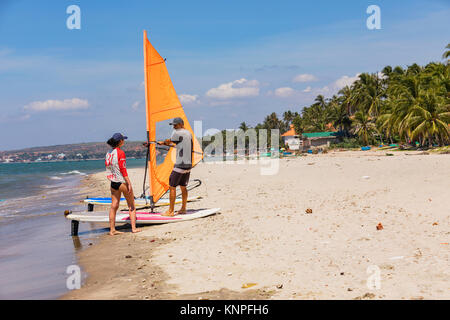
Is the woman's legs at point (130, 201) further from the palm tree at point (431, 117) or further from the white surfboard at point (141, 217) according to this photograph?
the palm tree at point (431, 117)

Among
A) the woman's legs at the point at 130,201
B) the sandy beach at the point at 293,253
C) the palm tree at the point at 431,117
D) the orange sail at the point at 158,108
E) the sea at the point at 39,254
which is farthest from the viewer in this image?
the palm tree at the point at 431,117

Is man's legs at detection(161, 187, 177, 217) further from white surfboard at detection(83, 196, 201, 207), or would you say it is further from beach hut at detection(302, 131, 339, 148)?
beach hut at detection(302, 131, 339, 148)

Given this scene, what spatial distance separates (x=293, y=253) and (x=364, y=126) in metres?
55.8

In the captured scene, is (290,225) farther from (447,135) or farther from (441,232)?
(447,135)

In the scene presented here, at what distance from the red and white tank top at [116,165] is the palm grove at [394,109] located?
3337cm

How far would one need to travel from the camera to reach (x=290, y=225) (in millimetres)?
7582

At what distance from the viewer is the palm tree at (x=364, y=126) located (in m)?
57.5

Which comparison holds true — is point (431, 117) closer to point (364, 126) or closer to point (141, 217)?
point (364, 126)

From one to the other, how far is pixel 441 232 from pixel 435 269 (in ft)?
6.08

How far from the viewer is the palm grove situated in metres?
35.3

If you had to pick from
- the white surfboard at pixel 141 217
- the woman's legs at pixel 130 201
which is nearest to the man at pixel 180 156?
the white surfboard at pixel 141 217

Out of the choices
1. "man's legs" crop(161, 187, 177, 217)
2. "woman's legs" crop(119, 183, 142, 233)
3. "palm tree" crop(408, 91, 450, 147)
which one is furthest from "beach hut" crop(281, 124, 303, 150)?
"woman's legs" crop(119, 183, 142, 233)

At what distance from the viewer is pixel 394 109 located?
40.4 meters

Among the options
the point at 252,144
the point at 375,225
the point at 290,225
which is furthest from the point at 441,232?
the point at 252,144
